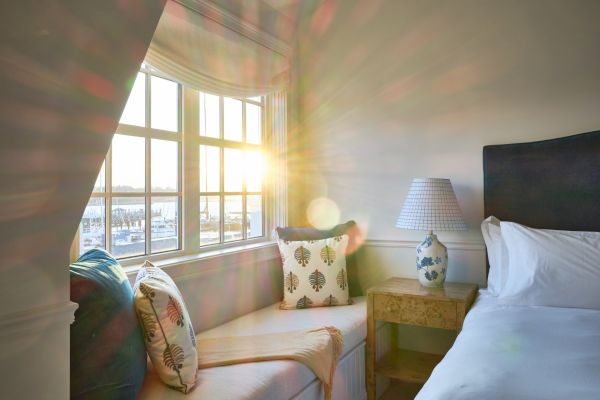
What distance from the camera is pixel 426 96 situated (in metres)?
3.05

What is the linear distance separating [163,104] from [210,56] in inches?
15.7

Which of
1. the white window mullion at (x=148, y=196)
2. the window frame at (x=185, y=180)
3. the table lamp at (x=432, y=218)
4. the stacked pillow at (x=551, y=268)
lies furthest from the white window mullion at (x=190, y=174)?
the stacked pillow at (x=551, y=268)

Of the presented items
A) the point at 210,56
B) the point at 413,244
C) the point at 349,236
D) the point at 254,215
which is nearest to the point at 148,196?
the point at 210,56

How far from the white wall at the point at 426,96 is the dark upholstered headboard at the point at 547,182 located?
0.10m

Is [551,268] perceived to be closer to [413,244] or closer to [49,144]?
[413,244]

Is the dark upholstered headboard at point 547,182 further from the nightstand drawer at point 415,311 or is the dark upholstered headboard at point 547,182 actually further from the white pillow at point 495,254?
the nightstand drawer at point 415,311

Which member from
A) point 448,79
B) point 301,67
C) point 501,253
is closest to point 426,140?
point 448,79

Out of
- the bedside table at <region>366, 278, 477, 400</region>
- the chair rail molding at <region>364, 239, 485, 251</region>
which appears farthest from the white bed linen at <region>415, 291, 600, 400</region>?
the chair rail molding at <region>364, 239, 485, 251</region>

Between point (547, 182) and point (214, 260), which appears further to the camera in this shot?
point (547, 182)

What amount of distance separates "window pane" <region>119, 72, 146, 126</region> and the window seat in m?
1.15

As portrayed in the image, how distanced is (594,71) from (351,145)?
1.56 metres

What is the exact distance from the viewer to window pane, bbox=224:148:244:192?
2.88 meters

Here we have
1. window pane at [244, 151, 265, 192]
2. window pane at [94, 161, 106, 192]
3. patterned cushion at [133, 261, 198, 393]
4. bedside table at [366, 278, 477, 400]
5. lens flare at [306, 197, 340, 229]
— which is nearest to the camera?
patterned cushion at [133, 261, 198, 393]

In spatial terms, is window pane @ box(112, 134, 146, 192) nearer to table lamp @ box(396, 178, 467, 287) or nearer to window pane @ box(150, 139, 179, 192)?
window pane @ box(150, 139, 179, 192)
